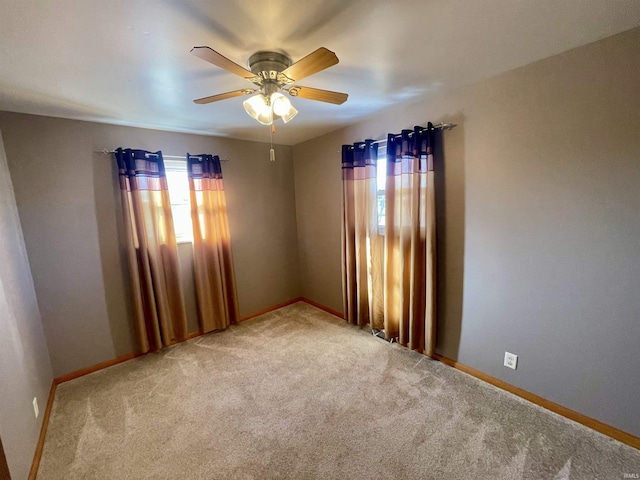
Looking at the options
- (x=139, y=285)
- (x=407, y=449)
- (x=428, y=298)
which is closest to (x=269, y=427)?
(x=407, y=449)

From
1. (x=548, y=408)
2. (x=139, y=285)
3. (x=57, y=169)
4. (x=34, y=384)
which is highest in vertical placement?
(x=57, y=169)

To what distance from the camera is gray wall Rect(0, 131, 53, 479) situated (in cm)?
136

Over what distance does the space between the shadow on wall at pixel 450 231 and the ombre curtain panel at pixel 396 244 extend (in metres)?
0.10

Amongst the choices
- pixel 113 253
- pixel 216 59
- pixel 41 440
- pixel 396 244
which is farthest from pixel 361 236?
pixel 41 440

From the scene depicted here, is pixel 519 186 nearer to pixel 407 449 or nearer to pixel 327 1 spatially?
pixel 327 1

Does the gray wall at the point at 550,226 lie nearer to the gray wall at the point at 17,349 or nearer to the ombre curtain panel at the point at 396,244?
the ombre curtain panel at the point at 396,244

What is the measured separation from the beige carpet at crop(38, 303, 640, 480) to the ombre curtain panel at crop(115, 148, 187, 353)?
0.36 meters

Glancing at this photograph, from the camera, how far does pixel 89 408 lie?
2.03 metres

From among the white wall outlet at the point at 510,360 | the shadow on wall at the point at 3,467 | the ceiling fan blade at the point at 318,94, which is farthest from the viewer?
the white wall outlet at the point at 510,360

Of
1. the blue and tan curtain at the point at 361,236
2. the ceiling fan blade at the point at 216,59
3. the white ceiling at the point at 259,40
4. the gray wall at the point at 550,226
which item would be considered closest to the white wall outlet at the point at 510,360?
the gray wall at the point at 550,226

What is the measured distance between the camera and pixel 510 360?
2.00 meters

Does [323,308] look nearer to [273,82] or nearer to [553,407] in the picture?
[553,407]

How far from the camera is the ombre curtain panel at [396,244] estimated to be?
2275 millimetres

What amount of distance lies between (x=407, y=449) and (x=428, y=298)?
1.13 metres
